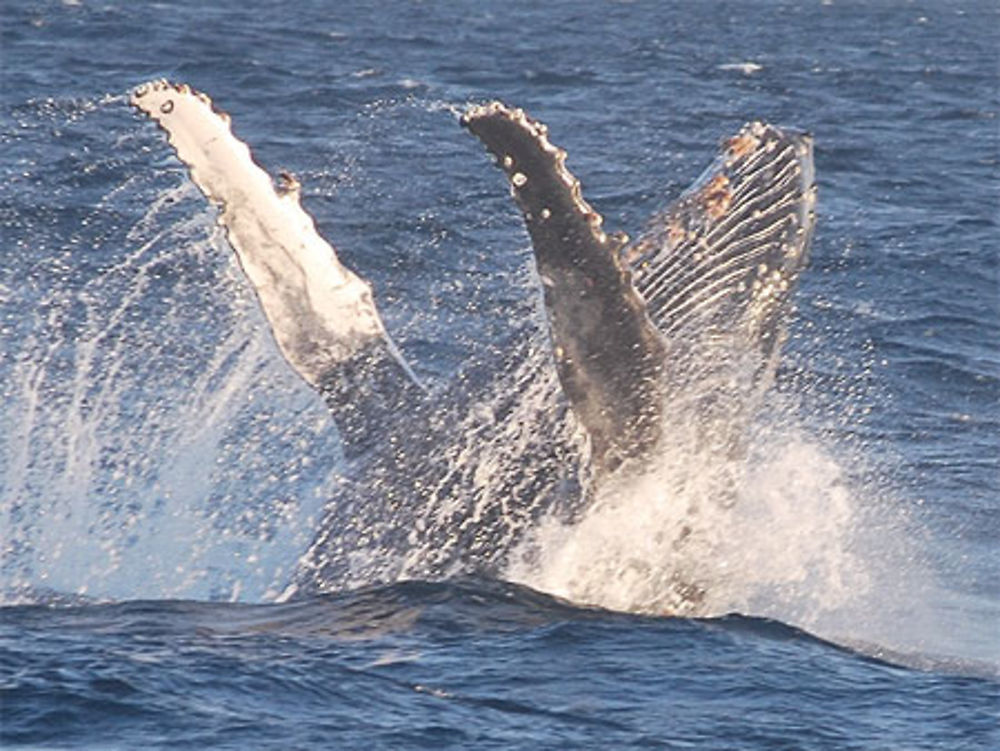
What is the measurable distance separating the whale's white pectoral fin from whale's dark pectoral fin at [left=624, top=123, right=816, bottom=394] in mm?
1315

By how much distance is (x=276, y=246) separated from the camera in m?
10.4

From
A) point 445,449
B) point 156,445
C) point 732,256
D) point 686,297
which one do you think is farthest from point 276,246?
point 156,445

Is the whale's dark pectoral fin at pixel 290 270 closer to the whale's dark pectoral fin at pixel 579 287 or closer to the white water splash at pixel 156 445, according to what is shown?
the white water splash at pixel 156 445

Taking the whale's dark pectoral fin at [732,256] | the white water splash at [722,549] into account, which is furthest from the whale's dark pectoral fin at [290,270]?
the whale's dark pectoral fin at [732,256]

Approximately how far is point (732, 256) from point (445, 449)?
59.6 inches

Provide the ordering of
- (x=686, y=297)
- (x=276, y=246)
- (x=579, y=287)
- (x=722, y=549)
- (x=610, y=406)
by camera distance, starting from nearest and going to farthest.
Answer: (x=579, y=287) → (x=610, y=406) → (x=686, y=297) → (x=276, y=246) → (x=722, y=549)

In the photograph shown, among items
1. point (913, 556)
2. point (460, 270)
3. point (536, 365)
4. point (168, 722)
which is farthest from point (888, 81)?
point (168, 722)

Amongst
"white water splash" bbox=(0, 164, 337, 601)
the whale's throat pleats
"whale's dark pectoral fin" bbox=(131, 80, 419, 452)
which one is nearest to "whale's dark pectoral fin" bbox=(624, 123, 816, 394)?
the whale's throat pleats

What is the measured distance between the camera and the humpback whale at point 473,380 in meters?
10.1

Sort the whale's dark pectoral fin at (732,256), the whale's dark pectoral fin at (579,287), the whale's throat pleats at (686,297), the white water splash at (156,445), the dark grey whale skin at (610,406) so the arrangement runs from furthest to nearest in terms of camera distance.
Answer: the white water splash at (156,445)
the whale's dark pectoral fin at (732,256)
the dark grey whale skin at (610,406)
the whale's throat pleats at (686,297)
the whale's dark pectoral fin at (579,287)

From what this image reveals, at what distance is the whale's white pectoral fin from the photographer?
33.6 ft

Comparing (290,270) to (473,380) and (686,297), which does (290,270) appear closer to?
(473,380)

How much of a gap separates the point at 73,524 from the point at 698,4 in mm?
47345

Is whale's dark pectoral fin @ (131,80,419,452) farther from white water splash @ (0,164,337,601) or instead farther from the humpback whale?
white water splash @ (0,164,337,601)
